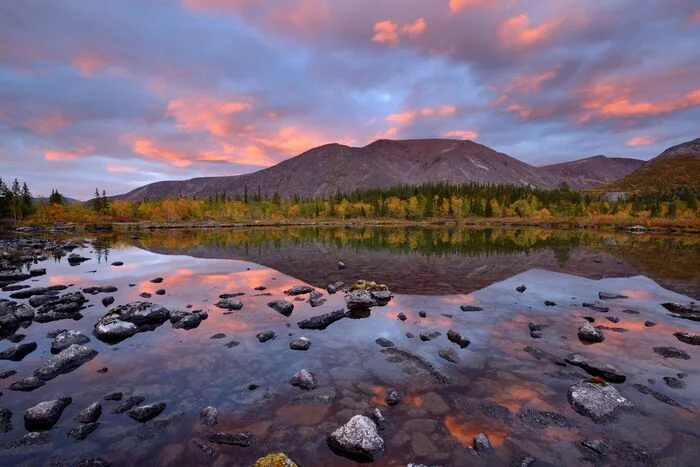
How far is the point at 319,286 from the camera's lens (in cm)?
3388

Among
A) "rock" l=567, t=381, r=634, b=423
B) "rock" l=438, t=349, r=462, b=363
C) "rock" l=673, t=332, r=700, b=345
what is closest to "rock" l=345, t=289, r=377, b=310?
"rock" l=438, t=349, r=462, b=363

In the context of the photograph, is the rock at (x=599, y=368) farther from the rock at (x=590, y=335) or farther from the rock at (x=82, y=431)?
the rock at (x=82, y=431)

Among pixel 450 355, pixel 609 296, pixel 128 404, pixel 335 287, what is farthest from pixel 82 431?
pixel 609 296

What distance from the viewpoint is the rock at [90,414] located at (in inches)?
455

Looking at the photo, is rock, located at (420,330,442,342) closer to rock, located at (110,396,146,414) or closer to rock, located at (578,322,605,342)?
rock, located at (578,322,605,342)

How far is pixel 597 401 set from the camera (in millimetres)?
12328

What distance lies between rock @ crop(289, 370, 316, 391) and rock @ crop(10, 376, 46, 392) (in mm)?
10295

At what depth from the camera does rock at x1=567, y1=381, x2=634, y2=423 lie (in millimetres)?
11875

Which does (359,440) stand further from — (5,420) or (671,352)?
(671,352)

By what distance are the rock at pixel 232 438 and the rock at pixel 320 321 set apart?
35.3ft

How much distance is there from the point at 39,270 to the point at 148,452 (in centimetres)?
4445

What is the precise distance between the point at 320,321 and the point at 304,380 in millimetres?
7832

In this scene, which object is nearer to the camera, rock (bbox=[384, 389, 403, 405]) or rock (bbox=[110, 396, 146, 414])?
rock (bbox=[110, 396, 146, 414])

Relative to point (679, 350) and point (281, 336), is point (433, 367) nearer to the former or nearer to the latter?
point (281, 336)
